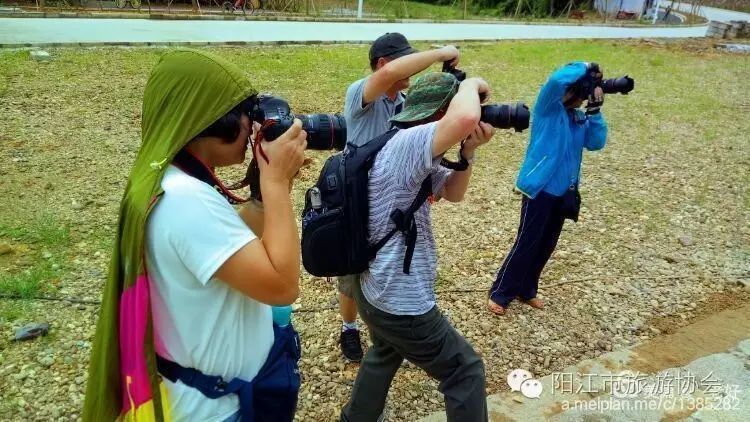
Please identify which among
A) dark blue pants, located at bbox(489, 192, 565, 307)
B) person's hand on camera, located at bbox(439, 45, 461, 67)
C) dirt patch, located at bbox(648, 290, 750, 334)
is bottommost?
dirt patch, located at bbox(648, 290, 750, 334)

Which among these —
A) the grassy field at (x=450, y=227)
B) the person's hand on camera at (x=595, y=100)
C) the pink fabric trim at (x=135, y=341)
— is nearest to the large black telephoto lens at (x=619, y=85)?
the person's hand on camera at (x=595, y=100)

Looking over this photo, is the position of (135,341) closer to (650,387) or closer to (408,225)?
(408,225)

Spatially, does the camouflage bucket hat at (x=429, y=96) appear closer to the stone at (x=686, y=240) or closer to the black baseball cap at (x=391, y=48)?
the black baseball cap at (x=391, y=48)

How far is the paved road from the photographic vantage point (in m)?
10.9

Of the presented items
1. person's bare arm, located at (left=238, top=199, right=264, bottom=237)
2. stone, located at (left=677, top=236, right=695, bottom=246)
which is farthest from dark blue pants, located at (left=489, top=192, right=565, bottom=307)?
person's bare arm, located at (left=238, top=199, right=264, bottom=237)

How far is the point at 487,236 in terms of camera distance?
488 cm

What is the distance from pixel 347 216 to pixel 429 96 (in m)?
0.53

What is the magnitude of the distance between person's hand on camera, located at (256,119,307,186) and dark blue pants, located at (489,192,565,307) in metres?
2.20

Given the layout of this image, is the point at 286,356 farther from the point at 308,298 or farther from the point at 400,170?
the point at 308,298

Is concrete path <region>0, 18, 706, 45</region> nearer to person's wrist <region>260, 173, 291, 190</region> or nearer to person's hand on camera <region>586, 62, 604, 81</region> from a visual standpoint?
person's hand on camera <region>586, 62, 604, 81</region>

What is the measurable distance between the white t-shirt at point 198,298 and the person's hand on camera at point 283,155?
0.48 ft

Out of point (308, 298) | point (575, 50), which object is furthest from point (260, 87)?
point (575, 50)

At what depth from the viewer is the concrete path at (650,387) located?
2.85 m

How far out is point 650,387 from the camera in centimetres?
305
